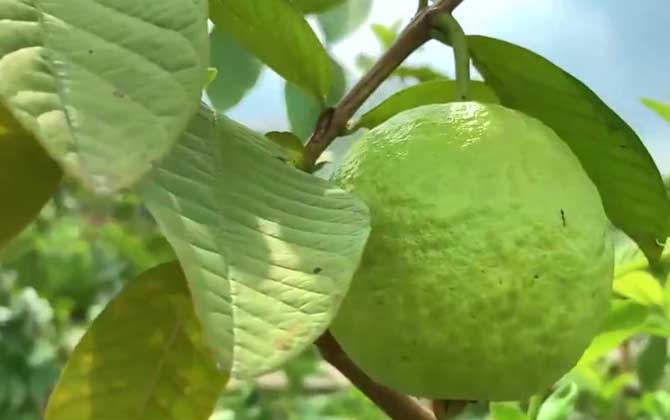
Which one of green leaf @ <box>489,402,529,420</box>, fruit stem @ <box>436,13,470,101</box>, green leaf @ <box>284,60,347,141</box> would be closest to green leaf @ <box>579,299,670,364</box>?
green leaf @ <box>489,402,529,420</box>

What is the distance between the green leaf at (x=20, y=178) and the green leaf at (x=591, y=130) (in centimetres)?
25

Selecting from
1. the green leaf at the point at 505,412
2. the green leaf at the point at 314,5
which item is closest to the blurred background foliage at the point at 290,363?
the green leaf at the point at 505,412

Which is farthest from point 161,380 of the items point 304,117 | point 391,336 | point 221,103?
point 221,103

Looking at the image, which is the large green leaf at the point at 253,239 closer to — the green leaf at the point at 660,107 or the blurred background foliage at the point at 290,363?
the blurred background foliage at the point at 290,363

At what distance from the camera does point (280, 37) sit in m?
0.68

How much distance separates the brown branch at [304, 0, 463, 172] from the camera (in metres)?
0.65

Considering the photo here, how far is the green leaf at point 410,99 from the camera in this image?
728 millimetres

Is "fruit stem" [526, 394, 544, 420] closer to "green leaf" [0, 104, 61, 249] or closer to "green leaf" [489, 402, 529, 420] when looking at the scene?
"green leaf" [489, 402, 529, 420]

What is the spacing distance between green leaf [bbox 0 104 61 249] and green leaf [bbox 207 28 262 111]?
44 cm

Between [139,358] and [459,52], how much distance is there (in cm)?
22

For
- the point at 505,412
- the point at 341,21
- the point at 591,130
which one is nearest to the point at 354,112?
the point at 591,130

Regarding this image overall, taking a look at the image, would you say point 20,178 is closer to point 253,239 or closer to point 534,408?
point 253,239

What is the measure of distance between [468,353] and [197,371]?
0.55ft

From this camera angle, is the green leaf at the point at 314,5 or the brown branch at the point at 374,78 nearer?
the brown branch at the point at 374,78
